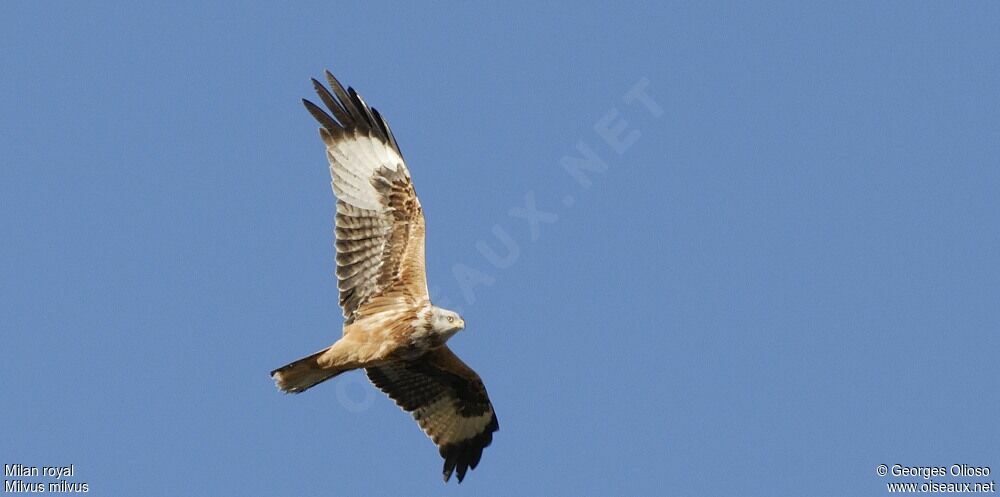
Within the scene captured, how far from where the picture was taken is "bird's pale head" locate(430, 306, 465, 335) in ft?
29.1

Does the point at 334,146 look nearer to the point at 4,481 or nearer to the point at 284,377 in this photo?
the point at 284,377

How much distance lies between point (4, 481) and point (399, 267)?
142 inches

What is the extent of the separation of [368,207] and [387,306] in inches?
38.1

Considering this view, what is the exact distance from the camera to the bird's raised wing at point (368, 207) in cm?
959

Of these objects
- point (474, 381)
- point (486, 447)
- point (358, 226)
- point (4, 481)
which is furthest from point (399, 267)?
point (4, 481)

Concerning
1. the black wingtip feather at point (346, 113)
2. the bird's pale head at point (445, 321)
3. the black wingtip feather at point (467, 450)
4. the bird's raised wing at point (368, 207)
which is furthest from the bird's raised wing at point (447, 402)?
the black wingtip feather at point (346, 113)

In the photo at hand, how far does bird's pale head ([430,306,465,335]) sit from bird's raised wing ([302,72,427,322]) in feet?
1.57

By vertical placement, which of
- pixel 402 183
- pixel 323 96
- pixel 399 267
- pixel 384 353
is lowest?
pixel 384 353

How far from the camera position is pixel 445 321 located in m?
8.88

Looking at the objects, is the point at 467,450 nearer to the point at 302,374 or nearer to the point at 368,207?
the point at 302,374

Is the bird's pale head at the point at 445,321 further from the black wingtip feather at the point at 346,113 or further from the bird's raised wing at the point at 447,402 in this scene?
the black wingtip feather at the point at 346,113

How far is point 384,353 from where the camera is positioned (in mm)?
9055

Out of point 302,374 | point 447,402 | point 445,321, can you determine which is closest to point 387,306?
point 445,321

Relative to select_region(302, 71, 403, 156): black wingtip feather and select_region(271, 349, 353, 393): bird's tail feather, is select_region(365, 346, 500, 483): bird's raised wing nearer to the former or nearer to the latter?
select_region(271, 349, 353, 393): bird's tail feather
